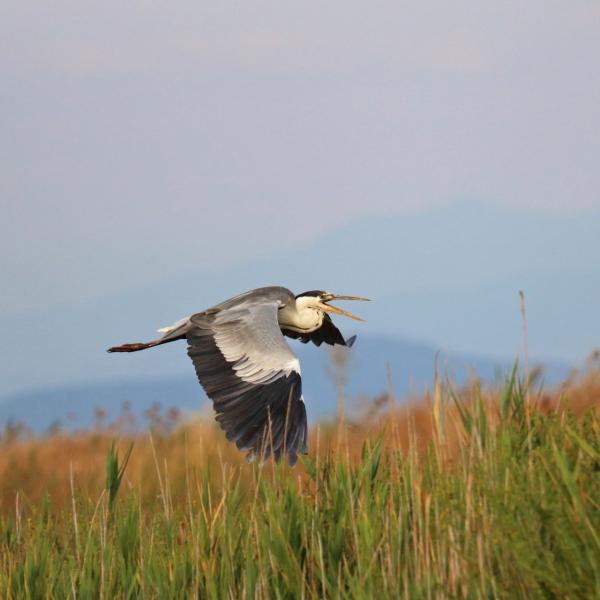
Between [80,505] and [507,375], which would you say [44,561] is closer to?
[80,505]

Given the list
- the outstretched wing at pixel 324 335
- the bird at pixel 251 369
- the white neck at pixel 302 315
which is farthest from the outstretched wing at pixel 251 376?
the outstretched wing at pixel 324 335

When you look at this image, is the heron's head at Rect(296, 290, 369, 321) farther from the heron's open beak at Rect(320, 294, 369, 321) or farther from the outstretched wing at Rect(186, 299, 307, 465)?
the outstretched wing at Rect(186, 299, 307, 465)

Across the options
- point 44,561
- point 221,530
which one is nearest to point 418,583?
point 221,530

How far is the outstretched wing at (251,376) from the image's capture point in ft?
21.9

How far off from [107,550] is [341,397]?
1.49 m

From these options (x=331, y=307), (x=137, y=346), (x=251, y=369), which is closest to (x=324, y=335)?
(x=331, y=307)

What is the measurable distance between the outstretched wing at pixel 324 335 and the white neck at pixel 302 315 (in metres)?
0.14

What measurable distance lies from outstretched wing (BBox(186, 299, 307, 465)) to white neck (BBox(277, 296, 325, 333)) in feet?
3.47

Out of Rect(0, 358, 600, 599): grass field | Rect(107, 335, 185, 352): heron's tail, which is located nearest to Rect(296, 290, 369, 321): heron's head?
Rect(107, 335, 185, 352): heron's tail

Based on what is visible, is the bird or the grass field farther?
the bird

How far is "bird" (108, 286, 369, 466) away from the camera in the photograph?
6652 mm

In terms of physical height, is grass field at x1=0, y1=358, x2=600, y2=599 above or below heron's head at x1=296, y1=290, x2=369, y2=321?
below

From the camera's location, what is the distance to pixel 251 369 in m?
7.36

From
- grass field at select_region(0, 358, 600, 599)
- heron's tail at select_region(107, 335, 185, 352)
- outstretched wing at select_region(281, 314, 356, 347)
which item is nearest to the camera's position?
grass field at select_region(0, 358, 600, 599)
